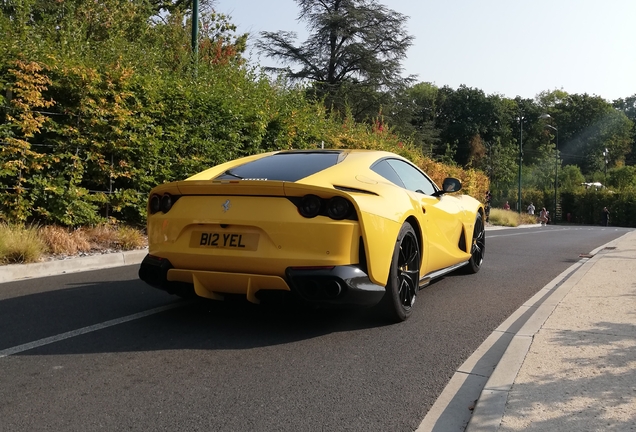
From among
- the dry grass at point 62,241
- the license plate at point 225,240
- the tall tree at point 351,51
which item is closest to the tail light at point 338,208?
the license plate at point 225,240

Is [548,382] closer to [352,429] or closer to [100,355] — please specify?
[352,429]

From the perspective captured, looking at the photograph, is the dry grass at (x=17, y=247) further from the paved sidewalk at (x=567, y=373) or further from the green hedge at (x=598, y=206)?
the green hedge at (x=598, y=206)

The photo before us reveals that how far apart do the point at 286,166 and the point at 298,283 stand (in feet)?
3.97

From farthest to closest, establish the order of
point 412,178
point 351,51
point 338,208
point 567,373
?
point 351,51 → point 412,178 → point 338,208 → point 567,373

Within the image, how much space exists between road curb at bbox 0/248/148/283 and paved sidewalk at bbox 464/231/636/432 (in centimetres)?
536

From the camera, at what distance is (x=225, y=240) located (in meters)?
4.30

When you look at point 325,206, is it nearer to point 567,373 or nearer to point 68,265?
point 567,373

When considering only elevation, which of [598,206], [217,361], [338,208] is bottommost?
[217,361]

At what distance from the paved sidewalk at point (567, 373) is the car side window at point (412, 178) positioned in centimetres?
155

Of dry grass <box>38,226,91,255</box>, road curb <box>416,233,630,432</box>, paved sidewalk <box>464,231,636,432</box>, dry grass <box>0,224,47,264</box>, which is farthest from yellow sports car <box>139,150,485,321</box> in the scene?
dry grass <box>38,226,91,255</box>

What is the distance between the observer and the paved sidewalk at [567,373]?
2826 millimetres

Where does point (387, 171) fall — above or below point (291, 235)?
above

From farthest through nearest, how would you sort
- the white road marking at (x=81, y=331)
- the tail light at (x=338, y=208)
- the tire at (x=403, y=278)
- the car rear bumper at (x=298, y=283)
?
the tire at (x=403, y=278)
the tail light at (x=338, y=208)
the car rear bumper at (x=298, y=283)
the white road marking at (x=81, y=331)

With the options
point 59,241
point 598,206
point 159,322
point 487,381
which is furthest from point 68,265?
point 598,206
